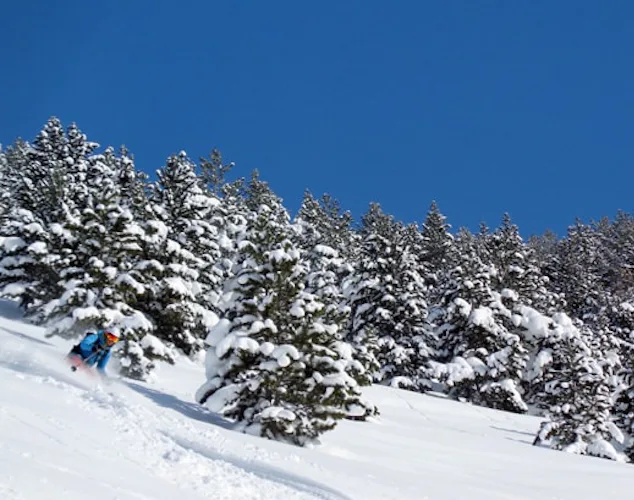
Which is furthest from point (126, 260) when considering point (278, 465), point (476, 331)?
point (476, 331)

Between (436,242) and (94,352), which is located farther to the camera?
(436,242)

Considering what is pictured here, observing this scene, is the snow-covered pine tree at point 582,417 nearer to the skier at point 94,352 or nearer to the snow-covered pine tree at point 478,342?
the snow-covered pine tree at point 478,342

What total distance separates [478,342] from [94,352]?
29.6 metres

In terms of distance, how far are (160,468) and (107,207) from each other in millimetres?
18942

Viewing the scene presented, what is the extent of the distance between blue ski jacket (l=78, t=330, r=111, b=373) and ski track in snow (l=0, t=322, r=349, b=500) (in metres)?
1.83

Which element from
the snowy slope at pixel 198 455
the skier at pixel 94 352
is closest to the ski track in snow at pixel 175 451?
the snowy slope at pixel 198 455

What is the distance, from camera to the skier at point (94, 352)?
1900cm

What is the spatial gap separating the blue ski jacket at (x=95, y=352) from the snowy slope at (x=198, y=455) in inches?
26.0

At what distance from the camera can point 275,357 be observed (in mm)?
18047

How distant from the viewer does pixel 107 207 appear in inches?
1087

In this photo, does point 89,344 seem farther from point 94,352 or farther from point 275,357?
point 275,357

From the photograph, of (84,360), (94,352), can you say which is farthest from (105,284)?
(84,360)

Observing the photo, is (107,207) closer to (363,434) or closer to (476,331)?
(363,434)

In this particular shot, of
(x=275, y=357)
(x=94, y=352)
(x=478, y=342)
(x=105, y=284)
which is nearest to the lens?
(x=275, y=357)
